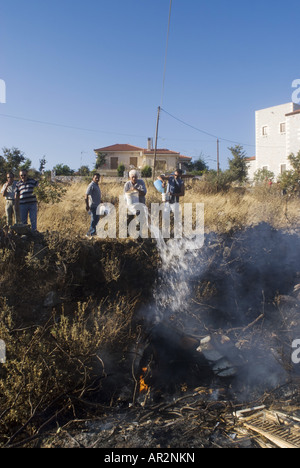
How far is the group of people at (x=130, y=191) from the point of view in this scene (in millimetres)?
7953

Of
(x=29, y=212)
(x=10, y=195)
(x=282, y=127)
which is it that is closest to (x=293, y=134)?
(x=282, y=127)

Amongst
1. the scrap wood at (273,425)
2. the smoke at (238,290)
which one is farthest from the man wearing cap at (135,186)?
the scrap wood at (273,425)

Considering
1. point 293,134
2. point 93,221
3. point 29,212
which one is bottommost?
point 93,221

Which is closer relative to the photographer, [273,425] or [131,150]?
[273,425]

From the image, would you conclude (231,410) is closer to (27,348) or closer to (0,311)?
(27,348)

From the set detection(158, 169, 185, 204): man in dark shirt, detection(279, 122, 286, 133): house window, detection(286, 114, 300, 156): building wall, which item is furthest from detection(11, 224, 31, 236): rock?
detection(279, 122, 286, 133): house window

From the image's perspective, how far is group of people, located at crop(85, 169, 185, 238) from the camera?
7.95 meters

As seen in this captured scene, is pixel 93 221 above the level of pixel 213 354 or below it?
above

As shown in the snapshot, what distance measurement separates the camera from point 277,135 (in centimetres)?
3247

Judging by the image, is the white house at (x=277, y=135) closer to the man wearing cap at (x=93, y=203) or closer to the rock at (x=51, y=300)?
the man wearing cap at (x=93, y=203)

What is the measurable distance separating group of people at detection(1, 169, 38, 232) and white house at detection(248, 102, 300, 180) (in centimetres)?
2611

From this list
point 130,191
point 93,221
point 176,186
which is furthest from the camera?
point 176,186

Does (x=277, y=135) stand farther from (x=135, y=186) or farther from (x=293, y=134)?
(x=135, y=186)

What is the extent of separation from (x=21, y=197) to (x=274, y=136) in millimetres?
29725
